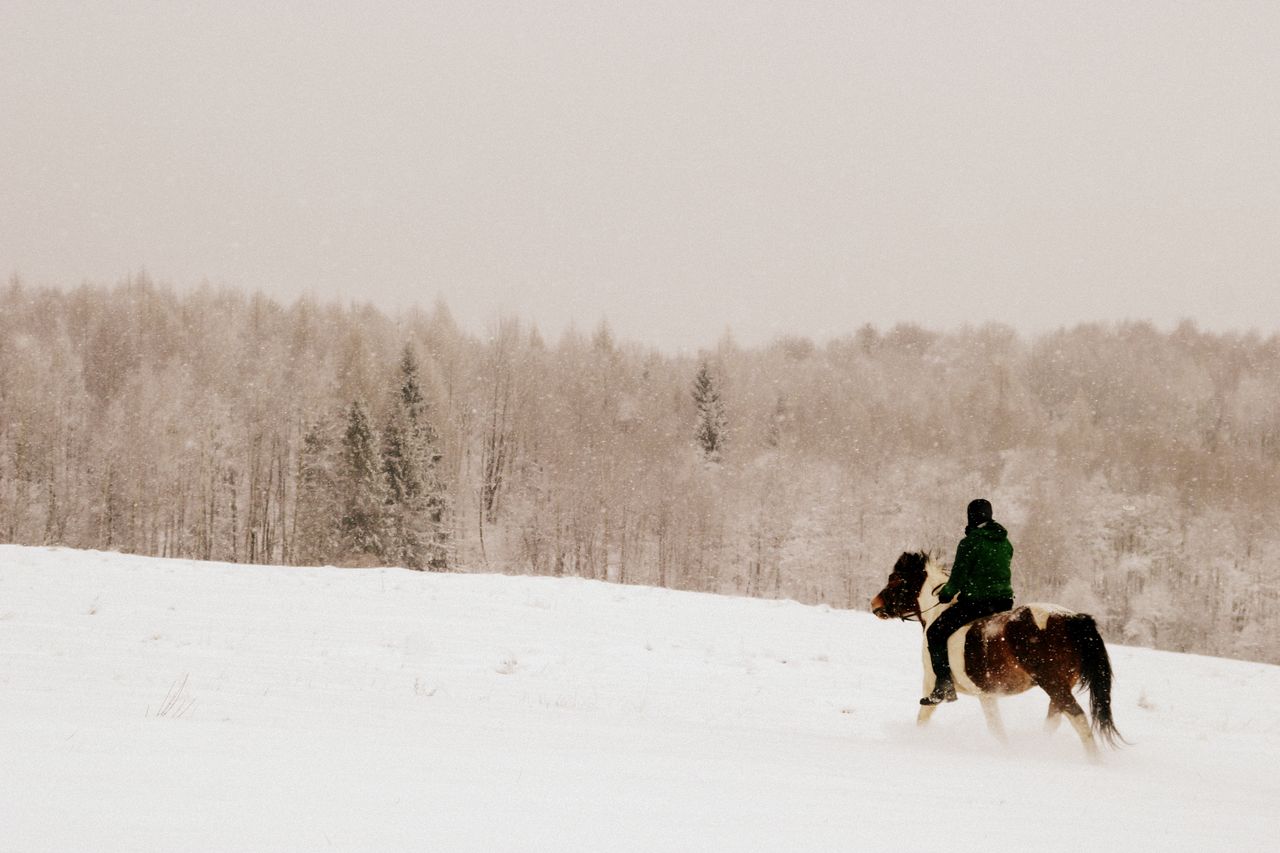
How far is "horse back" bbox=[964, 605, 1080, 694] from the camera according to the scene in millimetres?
6805

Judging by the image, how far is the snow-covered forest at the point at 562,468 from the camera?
1890 inches

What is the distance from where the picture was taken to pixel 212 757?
3594 millimetres

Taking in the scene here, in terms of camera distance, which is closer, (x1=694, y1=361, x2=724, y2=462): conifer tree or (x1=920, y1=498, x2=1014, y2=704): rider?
(x1=920, y1=498, x2=1014, y2=704): rider

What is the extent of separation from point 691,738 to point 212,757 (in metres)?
3.44

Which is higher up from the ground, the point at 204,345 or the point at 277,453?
the point at 204,345

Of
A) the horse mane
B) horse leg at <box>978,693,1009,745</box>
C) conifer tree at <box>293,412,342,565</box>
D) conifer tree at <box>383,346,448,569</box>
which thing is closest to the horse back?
horse leg at <box>978,693,1009,745</box>

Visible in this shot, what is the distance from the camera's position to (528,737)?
17.2ft

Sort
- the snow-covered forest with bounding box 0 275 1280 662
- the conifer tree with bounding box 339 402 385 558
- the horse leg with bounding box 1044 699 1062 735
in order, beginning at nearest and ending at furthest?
the horse leg with bounding box 1044 699 1062 735 → the conifer tree with bounding box 339 402 385 558 → the snow-covered forest with bounding box 0 275 1280 662

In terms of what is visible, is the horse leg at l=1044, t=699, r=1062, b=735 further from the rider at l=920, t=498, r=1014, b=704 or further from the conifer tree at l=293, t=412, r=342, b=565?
the conifer tree at l=293, t=412, r=342, b=565

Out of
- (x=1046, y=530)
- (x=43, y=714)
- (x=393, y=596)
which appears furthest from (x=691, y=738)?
(x=1046, y=530)

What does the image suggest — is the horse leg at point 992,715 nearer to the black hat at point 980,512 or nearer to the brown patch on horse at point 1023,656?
the brown patch on horse at point 1023,656

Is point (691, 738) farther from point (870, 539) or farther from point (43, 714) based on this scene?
point (870, 539)

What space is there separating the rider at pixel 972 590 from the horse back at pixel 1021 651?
0.71 ft

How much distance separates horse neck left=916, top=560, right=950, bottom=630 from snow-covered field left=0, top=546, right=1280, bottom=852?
1.17 metres
